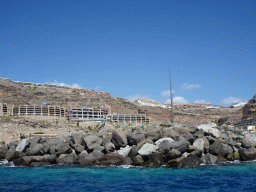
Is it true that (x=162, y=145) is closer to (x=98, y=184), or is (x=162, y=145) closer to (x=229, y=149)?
(x=229, y=149)

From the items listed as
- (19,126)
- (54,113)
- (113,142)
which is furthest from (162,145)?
(54,113)

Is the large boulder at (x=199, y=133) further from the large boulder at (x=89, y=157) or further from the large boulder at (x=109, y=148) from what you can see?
the large boulder at (x=89, y=157)

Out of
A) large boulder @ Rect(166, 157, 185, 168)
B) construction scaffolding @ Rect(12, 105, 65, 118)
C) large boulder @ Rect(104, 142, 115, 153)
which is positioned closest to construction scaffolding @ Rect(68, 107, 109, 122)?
construction scaffolding @ Rect(12, 105, 65, 118)

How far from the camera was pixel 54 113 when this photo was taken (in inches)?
3669

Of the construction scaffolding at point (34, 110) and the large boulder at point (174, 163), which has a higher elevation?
the construction scaffolding at point (34, 110)

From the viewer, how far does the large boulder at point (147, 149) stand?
826 inches

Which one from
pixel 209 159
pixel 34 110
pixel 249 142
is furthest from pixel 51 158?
pixel 34 110

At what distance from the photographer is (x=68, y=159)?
919 inches

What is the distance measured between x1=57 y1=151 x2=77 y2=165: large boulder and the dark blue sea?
121 inches

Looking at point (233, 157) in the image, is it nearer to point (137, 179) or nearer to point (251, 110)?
point (137, 179)

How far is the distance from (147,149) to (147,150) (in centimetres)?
10

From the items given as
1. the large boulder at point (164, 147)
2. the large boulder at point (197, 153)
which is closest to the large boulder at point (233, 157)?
the large boulder at point (197, 153)

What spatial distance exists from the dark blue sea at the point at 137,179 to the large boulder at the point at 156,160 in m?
1.10

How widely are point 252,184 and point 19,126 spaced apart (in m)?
53.9
